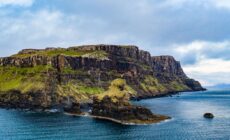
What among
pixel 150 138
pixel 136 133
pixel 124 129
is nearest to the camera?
pixel 150 138

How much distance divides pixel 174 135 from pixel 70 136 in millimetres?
40683

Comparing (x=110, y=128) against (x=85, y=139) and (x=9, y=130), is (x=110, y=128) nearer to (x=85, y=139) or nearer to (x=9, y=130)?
(x=85, y=139)

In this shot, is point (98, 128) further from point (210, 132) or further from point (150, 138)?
point (210, 132)

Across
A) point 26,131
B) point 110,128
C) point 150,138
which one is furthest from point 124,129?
point 26,131

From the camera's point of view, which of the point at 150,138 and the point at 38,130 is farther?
the point at 38,130

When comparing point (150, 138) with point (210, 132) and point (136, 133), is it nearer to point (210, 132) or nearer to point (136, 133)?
point (136, 133)

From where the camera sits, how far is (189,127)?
197 m

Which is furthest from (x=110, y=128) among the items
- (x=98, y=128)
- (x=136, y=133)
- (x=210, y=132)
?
(x=210, y=132)

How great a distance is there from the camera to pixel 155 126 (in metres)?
198

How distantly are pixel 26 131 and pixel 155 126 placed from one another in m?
56.4

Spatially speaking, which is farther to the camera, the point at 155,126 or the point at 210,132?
the point at 155,126

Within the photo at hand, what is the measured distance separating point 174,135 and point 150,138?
11.5 meters

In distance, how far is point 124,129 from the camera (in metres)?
192

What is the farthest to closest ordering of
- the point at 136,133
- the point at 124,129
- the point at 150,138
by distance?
1. the point at 124,129
2. the point at 136,133
3. the point at 150,138
